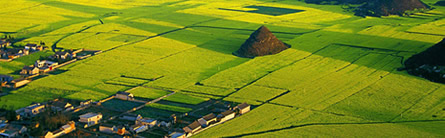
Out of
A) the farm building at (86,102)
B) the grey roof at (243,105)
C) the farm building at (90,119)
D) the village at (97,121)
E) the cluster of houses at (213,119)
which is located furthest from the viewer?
the farm building at (86,102)

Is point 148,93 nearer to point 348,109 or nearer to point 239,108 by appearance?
point 239,108

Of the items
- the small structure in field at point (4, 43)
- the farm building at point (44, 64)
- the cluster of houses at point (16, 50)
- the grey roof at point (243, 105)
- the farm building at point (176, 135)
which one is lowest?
the small structure in field at point (4, 43)

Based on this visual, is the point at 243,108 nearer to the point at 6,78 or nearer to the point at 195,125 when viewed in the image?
the point at 195,125

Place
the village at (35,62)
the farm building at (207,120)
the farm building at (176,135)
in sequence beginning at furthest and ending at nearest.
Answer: the village at (35,62), the farm building at (207,120), the farm building at (176,135)

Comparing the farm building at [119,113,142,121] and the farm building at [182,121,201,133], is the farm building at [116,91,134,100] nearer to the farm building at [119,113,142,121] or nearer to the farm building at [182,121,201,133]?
the farm building at [119,113,142,121]

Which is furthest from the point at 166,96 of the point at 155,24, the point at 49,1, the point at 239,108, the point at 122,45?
the point at 49,1

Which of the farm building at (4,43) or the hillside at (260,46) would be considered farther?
the farm building at (4,43)

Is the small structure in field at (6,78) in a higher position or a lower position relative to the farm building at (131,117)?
lower

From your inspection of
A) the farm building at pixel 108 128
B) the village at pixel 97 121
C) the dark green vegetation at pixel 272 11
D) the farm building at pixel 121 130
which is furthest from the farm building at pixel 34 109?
the dark green vegetation at pixel 272 11

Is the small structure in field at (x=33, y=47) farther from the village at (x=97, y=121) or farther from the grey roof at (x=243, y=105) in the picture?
the grey roof at (x=243, y=105)
